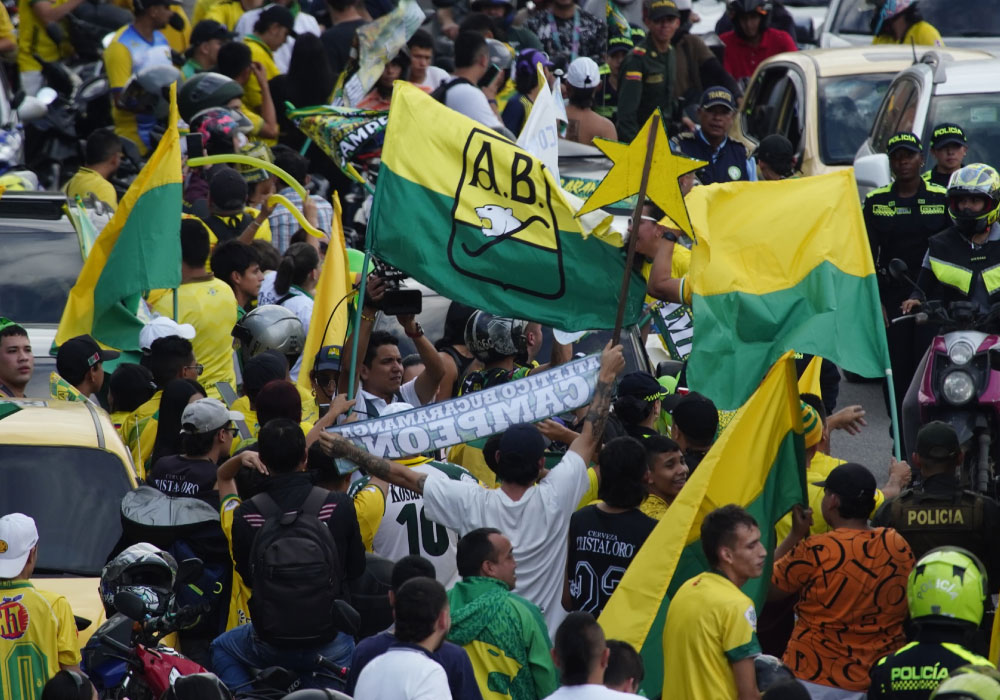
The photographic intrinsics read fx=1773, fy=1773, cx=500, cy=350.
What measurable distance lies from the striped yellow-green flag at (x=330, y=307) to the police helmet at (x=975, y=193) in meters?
3.65

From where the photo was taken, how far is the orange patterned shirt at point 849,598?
724 cm

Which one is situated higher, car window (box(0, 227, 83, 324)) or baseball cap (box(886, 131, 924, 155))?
baseball cap (box(886, 131, 924, 155))

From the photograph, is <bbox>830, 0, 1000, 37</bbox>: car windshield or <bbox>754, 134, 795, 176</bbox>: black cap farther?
<bbox>830, 0, 1000, 37</bbox>: car windshield

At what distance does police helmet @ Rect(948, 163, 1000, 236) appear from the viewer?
34.4ft

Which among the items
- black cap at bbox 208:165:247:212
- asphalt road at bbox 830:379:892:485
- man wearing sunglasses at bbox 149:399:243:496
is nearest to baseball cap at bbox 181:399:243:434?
man wearing sunglasses at bbox 149:399:243:496

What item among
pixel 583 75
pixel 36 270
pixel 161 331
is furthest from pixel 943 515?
pixel 583 75

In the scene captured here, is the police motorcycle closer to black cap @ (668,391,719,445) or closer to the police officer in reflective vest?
the police officer in reflective vest

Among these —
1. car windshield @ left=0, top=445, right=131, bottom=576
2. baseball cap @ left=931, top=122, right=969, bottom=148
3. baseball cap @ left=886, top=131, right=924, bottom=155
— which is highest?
car windshield @ left=0, top=445, right=131, bottom=576

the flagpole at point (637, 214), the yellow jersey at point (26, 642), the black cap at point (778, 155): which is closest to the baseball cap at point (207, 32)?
the black cap at point (778, 155)

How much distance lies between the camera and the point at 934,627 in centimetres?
648

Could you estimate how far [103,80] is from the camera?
1620cm

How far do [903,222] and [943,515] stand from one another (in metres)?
4.67

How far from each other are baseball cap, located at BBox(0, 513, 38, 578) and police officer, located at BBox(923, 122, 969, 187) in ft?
25.0

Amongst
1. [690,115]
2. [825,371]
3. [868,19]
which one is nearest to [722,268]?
[825,371]
